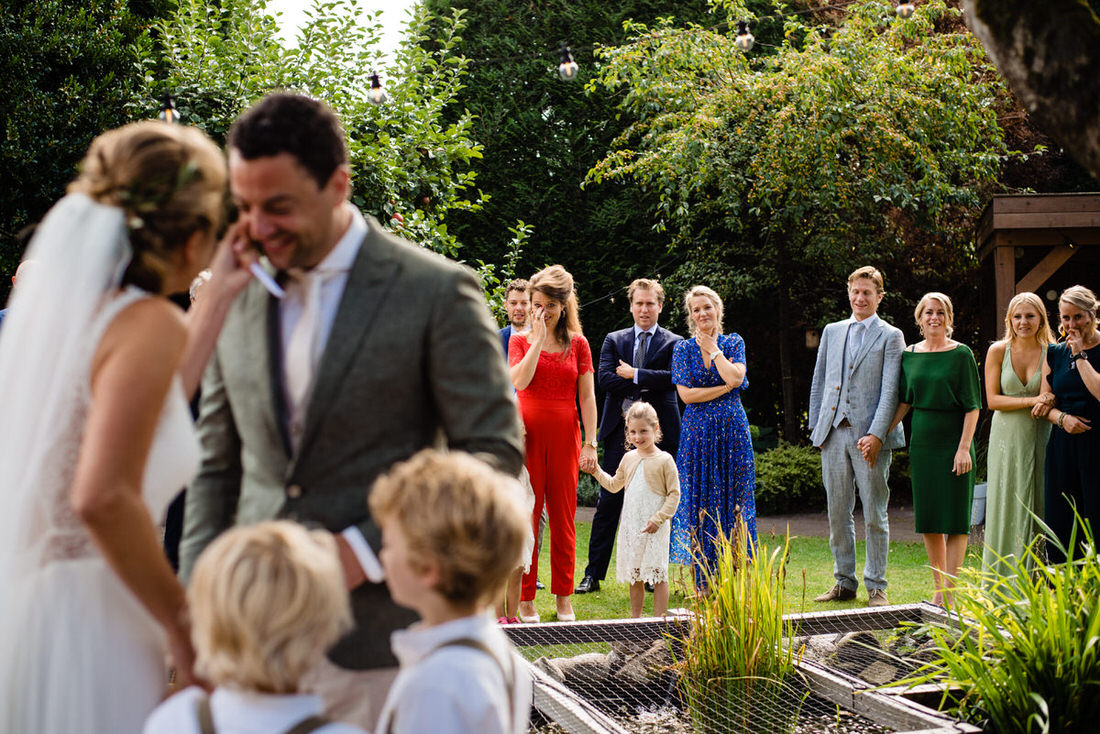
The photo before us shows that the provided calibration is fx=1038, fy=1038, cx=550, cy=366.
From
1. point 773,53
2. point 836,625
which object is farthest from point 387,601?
point 773,53

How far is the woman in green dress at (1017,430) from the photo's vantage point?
6301mm

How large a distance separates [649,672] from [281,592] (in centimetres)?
317

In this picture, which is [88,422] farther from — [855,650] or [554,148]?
[554,148]

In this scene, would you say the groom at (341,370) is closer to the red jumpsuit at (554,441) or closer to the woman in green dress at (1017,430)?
the red jumpsuit at (554,441)

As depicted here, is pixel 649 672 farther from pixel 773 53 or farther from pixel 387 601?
pixel 773 53

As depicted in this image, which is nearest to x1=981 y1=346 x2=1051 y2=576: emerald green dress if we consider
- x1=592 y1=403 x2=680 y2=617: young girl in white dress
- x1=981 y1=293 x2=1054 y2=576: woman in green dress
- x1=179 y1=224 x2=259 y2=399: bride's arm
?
x1=981 y1=293 x2=1054 y2=576: woman in green dress

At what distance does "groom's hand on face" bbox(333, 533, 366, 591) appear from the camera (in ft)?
5.98

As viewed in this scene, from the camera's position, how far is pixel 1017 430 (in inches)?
251

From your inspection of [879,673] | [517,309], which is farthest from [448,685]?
[517,309]

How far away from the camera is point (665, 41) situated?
13297 millimetres

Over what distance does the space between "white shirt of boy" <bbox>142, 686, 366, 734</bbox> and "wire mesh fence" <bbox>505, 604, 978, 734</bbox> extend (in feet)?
6.34

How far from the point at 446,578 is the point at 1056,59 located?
2.09m

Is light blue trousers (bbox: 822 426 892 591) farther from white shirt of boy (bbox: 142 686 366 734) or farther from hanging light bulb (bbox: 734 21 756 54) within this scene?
white shirt of boy (bbox: 142 686 366 734)

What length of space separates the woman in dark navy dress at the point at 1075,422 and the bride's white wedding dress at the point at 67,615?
18.2 ft
